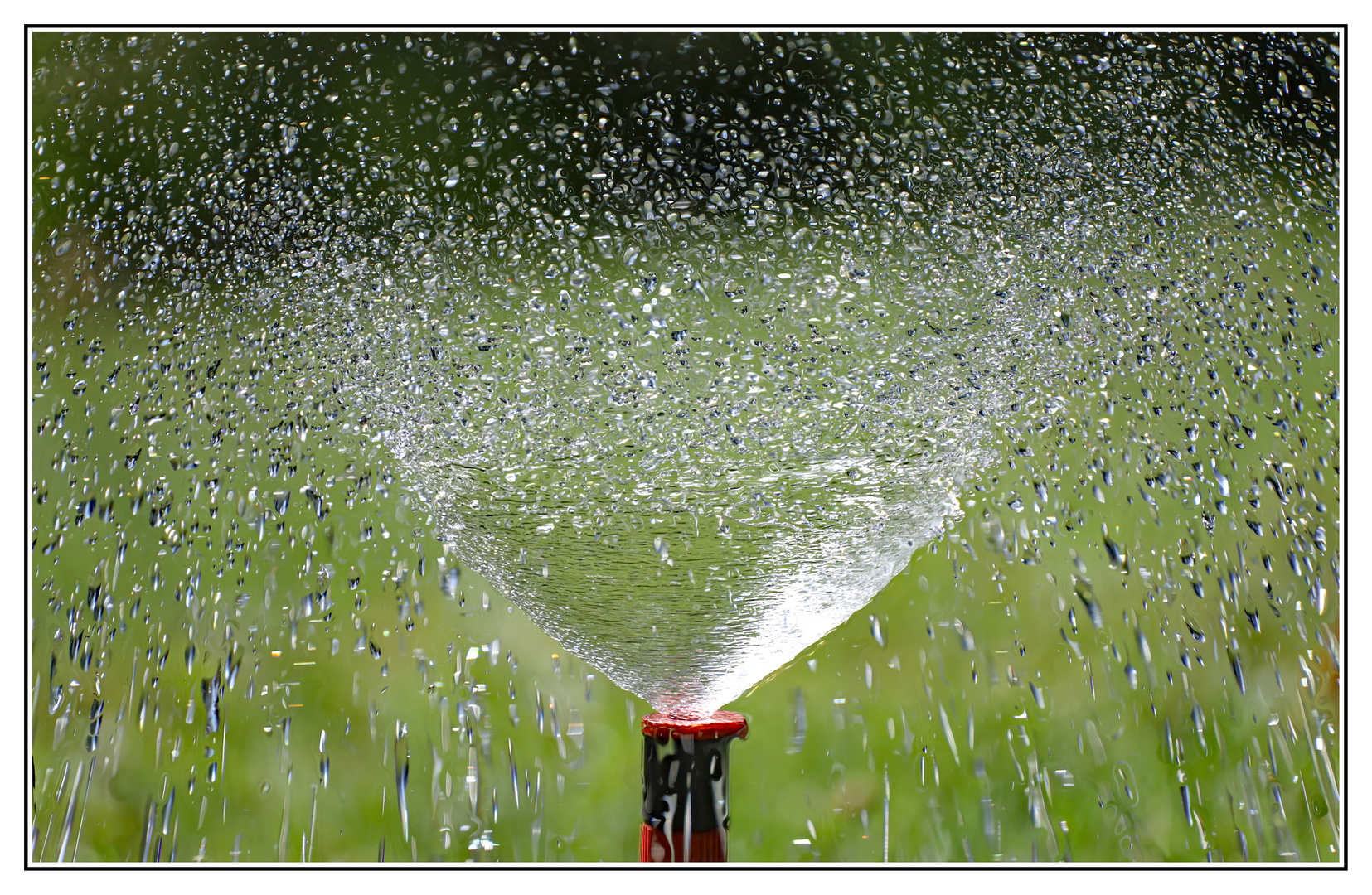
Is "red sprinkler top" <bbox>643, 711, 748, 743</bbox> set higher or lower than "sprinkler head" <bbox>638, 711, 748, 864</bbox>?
higher

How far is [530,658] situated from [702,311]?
56cm

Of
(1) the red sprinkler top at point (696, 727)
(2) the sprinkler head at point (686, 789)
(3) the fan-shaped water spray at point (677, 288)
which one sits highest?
(3) the fan-shaped water spray at point (677, 288)

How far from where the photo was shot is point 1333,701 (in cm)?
121

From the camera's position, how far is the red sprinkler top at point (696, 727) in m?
0.69

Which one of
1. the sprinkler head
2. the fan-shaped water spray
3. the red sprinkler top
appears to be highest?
the fan-shaped water spray

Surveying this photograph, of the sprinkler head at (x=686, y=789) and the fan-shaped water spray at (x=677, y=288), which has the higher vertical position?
the fan-shaped water spray at (x=677, y=288)

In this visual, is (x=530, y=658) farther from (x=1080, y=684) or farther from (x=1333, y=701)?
(x=1333, y=701)

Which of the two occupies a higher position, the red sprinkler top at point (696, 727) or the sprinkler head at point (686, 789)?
the red sprinkler top at point (696, 727)

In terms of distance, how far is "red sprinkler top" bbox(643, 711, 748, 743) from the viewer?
0.69 metres

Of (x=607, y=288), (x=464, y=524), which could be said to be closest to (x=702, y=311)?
(x=607, y=288)

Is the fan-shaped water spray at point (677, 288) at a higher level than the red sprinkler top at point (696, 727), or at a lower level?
higher

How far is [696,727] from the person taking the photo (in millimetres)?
689

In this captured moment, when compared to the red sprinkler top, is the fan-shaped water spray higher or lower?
higher

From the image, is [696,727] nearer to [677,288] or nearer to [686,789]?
[686,789]
